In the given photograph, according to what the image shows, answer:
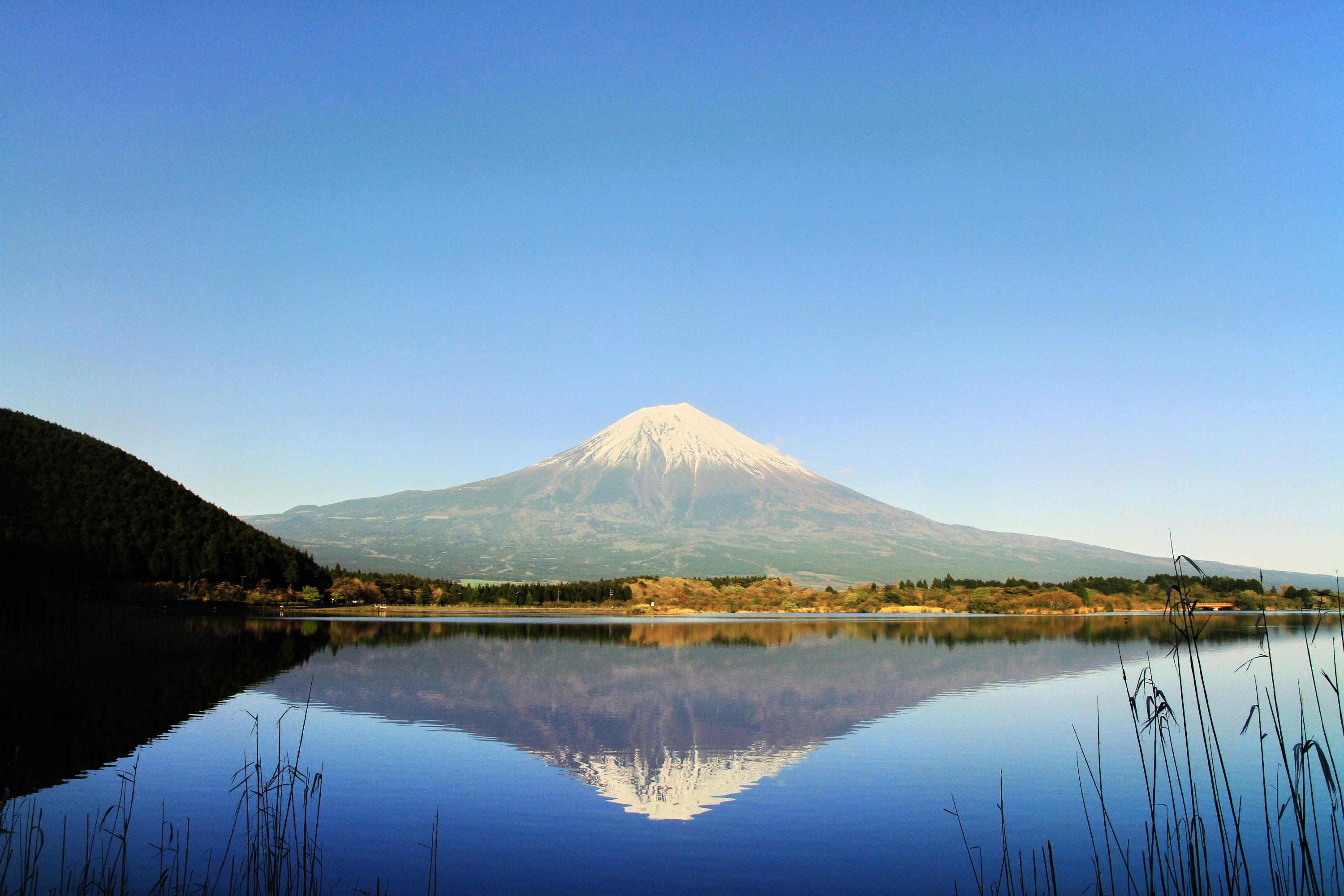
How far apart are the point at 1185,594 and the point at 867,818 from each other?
22.3 feet

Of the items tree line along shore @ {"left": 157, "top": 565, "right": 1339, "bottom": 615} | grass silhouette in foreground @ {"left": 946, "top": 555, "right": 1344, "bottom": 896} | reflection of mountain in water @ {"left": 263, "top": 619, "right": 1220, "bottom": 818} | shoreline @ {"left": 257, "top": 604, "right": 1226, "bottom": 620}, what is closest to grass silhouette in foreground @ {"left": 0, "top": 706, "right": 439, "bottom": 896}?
reflection of mountain in water @ {"left": 263, "top": 619, "right": 1220, "bottom": 818}

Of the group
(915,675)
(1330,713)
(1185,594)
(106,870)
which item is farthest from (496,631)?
(1185,594)

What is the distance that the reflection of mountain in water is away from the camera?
16281mm

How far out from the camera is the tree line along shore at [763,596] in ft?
348

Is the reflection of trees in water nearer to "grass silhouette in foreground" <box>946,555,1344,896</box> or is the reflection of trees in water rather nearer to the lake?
the lake

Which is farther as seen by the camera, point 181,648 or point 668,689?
point 181,648

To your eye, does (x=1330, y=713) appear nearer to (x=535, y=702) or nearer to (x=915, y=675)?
(x=915, y=675)

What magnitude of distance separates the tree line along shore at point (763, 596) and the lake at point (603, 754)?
70.7 meters

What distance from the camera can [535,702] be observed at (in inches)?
939

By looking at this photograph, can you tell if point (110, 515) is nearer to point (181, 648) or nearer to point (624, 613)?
point (181, 648)

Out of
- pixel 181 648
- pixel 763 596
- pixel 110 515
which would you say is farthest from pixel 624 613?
pixel 181 648

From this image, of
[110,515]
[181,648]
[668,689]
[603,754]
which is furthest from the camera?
[110,515]

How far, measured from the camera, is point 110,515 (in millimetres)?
69000

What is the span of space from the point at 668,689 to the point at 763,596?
97.7 meters
